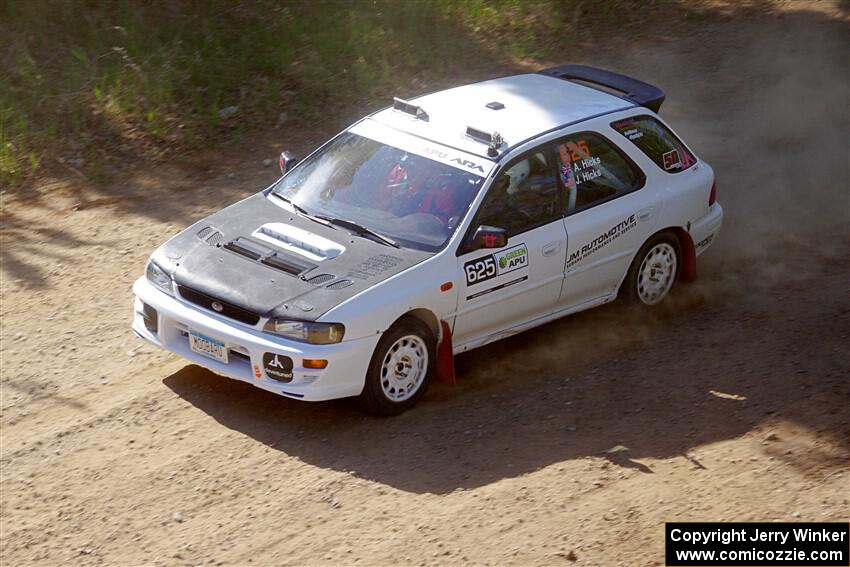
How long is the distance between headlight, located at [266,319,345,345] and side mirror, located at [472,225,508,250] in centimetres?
113

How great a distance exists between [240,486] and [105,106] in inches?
255

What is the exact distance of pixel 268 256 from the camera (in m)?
7.38

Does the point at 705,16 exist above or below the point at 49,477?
above

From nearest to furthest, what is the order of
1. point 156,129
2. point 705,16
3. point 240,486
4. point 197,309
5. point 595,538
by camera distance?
point 595,538 < point 240,486 < point 197,309 < point 156,129 < point 705,16

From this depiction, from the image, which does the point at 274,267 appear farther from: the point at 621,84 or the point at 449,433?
the point at 621,84

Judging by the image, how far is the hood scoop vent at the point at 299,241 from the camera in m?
7.37

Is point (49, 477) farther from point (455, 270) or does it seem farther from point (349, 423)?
point (455, 270)

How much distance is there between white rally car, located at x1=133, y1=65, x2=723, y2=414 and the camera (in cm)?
699

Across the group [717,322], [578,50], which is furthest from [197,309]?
[578,50]

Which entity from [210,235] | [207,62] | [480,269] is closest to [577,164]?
[480,269]

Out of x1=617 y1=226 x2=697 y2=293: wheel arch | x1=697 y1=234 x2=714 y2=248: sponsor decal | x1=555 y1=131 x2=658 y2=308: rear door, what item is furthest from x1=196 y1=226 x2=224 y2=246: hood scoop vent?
x1=697 y1=234 x2=714 y2=248: sponsor decal

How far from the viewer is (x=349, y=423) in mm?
7328

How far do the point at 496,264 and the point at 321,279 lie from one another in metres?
1.20

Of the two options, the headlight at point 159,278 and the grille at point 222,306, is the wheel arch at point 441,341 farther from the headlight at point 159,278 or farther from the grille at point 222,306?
the headlight at point 159,278
